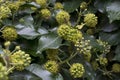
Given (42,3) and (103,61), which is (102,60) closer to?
(103,61)

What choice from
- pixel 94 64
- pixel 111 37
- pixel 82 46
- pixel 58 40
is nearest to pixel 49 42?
pixel 58 40

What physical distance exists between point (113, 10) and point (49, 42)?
1.23ft

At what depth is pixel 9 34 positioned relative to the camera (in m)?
1.27

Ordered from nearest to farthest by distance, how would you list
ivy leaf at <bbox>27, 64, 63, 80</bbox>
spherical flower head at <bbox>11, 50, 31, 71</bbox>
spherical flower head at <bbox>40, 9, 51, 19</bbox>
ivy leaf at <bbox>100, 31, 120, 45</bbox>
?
spherical flower head at <bbox>11, 50, 31, 71</bbox> → ivy leaf at <bbox>27, 64, 63, 80</bbox> → spherical flower head at <bbox>40, 9, 51, 19</bbox> → ivy leaf at <bbox>100, 31, 120, 45</bbox>

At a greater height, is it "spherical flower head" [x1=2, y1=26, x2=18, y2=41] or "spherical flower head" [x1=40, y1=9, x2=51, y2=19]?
"spherical flower head" [x1=40, y1=9, x2=51, y2=19]

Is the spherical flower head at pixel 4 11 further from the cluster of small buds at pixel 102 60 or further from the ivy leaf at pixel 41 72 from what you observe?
the cluster of small buds at pixel 102 60

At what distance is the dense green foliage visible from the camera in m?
1.24

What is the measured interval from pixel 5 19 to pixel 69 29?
11.1 inches

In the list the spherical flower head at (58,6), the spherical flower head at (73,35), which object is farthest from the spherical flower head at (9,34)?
the spherical flower head at (58,6)

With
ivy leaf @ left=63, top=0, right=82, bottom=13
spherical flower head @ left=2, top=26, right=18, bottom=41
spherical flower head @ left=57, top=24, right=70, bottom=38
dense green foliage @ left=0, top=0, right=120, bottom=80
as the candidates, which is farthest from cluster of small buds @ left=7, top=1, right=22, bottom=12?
ivy leaf @ left=63, top=0, right=82, bottom=13

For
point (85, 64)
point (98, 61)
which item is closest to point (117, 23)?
point (98, 61)

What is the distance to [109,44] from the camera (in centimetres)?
159

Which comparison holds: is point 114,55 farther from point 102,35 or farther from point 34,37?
point 34,37

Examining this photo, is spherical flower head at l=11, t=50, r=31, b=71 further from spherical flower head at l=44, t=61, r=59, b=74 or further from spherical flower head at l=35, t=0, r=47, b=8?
spherical flower head at l=35, t=0, r=47, b=8
